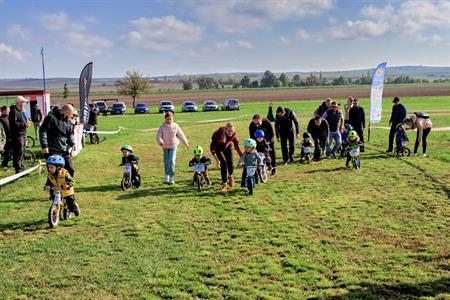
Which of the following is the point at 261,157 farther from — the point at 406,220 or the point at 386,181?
the point at 406,220

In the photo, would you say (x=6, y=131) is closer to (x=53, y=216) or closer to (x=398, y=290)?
(x=53, y=216)

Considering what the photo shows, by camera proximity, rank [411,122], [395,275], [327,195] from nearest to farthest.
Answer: [395,275] < [327,195] < [411,122]

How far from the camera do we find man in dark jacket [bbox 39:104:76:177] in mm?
9898

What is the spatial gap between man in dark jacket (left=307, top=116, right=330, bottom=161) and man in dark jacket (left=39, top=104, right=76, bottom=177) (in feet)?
29.1

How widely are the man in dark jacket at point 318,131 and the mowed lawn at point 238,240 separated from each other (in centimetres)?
269

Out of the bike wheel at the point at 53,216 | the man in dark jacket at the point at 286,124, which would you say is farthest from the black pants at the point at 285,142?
the bike wheel at the point at 53,216

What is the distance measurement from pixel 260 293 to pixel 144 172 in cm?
952

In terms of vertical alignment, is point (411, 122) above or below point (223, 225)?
above

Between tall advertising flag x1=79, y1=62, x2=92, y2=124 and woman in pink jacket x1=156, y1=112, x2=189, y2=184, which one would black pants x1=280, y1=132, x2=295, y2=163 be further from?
tall advertising flag x1=79, y1=62, x2=92, y2=124

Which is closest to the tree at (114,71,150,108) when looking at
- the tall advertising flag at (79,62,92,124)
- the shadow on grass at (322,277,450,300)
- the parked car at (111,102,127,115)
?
the parked car at (111,102,127,115)

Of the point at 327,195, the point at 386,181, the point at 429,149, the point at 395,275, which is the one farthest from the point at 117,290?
the point at 429,149

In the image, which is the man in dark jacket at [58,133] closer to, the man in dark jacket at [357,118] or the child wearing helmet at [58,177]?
the child wearing helmet at [58,177]

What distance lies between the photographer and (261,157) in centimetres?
1228

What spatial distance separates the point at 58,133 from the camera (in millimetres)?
9992
